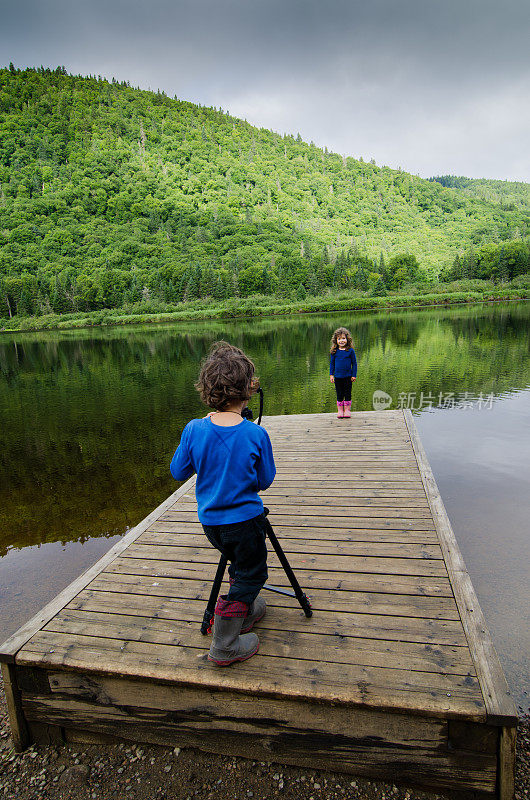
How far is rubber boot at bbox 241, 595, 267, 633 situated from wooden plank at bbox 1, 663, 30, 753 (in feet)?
4.94

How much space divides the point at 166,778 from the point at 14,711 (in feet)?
3.58

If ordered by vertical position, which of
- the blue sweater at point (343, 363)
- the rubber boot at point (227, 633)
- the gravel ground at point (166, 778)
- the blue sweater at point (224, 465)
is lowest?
the gravel ground at point (166, 778)

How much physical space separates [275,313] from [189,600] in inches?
2834

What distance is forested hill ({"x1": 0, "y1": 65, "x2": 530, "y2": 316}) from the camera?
9925 centimetres

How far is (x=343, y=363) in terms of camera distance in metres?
8.31

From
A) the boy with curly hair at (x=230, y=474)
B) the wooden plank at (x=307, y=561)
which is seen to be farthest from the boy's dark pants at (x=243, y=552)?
the wooden plank at (x=307, y=561)

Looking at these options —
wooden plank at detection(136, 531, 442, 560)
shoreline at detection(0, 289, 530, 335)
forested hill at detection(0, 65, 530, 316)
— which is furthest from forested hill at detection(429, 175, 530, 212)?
wooden plank at detection(136, 531, 442, 560)

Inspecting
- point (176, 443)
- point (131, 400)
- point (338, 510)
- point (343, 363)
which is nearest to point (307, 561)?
point (338, 510)

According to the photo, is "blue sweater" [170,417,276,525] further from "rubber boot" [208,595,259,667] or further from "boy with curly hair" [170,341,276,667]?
"rubber boot" [208,595,259,667]

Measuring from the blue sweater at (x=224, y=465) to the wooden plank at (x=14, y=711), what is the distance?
170 centimetres

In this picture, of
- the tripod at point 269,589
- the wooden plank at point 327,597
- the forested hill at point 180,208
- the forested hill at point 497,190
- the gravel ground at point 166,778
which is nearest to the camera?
the gravel ground at point 166,778

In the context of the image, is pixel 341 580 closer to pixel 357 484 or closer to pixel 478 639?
pixel 478 639

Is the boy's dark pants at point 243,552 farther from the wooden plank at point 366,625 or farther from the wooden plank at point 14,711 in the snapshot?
the wooden plank at point 14,711

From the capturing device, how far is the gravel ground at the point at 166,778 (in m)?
2.38
